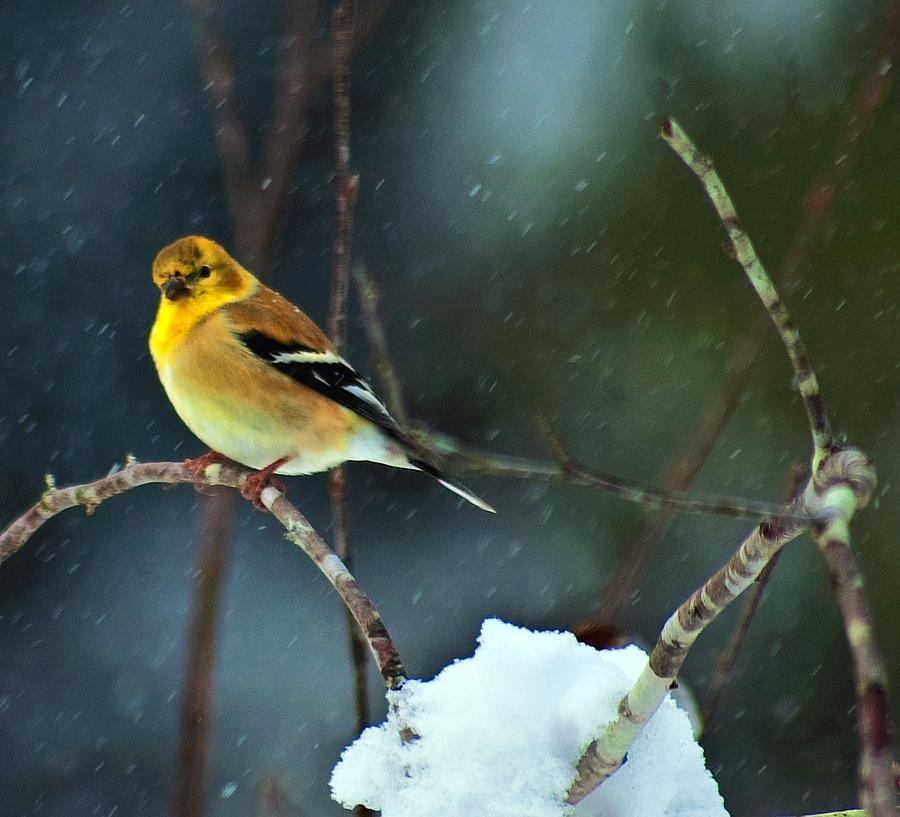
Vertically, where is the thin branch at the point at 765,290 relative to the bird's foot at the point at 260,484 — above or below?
below

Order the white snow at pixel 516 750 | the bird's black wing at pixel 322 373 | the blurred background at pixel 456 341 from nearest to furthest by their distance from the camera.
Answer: the white snow at pixel 516 750 → the bird's black wing at pixel 322 373 → the blurred background at pixel 456 341

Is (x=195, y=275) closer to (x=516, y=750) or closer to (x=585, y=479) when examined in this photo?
(x=516, y=750)

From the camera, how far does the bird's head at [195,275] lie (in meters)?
3.24

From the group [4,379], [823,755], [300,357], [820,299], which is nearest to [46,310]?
[4,379]

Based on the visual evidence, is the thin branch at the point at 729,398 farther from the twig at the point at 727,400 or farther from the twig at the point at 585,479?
the twig at the point at 585,479

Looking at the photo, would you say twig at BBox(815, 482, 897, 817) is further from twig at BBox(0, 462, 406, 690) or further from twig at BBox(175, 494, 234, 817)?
twig at BBox(175, 494, 234, 817)

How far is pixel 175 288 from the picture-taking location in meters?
3.21

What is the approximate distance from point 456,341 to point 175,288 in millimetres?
2134

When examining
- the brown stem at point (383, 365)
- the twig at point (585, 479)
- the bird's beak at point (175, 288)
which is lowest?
the twig at point (585, 479)

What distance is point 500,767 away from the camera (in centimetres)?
127

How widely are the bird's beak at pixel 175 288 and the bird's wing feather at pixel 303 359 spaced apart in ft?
0.42

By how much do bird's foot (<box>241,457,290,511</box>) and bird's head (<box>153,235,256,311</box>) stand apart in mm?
539

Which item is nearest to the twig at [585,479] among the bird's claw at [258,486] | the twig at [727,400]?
the twig at [727,400]

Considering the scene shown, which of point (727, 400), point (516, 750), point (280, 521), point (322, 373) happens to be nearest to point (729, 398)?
point (727, 400)
